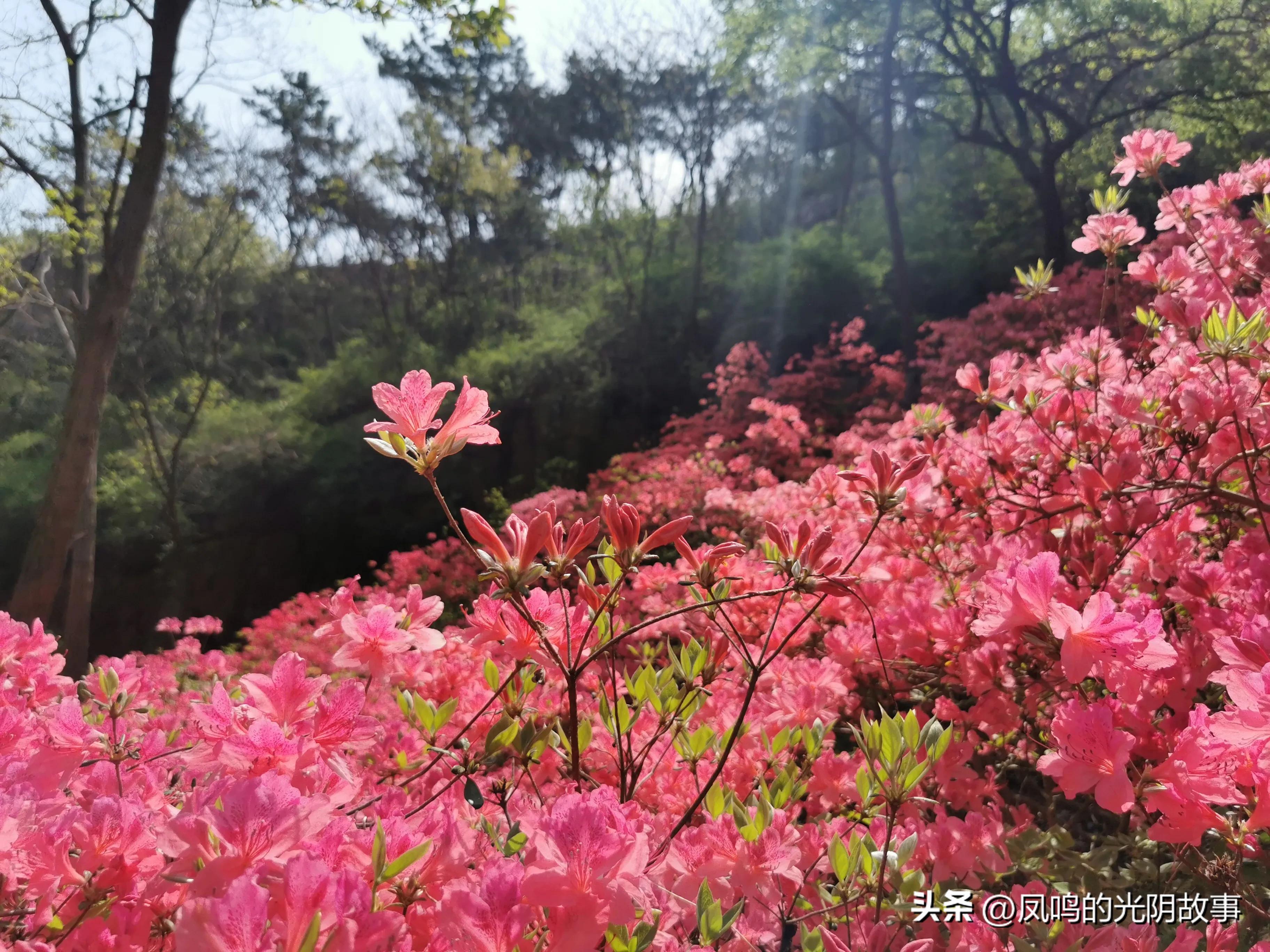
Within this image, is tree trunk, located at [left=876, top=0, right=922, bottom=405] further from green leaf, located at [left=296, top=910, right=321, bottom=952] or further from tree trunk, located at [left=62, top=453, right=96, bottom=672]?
green leaf, located at [left=296, top=910, right=321, bottom=952]

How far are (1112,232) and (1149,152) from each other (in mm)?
192

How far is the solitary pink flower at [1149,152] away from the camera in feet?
5.39

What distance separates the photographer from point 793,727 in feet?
3.27

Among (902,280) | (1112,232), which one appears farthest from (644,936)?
(902,280)

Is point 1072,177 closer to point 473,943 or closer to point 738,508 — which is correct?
point 738,508

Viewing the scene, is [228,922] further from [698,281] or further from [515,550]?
[698,281]

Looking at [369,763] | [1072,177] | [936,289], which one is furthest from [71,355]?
[1072,177]

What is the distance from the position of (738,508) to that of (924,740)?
287 centimetres

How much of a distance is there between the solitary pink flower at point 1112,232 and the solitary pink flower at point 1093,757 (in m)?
1.26

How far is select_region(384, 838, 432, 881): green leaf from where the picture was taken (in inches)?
20.4

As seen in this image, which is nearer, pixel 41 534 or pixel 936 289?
pixel 41 534

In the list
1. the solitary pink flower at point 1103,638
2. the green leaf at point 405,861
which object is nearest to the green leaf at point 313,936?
the green leaf at point 405,861

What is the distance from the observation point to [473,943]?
0.45 m

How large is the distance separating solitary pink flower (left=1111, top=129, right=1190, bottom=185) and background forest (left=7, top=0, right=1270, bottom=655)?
5.23 meters
